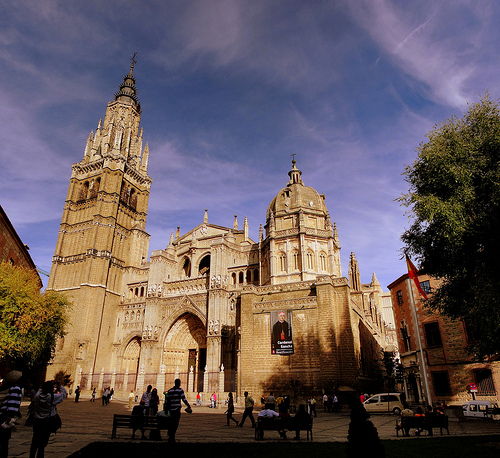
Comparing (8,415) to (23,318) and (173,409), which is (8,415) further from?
(23,318)

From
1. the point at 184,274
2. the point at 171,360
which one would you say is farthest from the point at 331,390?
the point at 184,274

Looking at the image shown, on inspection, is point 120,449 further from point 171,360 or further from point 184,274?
point 184,274

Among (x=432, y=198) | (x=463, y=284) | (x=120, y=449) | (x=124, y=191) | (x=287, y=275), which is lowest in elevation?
(x=120, y=449)

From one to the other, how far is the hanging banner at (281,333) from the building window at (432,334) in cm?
908

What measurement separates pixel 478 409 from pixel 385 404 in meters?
4.37

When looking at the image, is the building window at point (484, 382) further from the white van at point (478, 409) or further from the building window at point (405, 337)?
the building window at point (405, 337)

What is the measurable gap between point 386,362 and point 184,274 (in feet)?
77.1

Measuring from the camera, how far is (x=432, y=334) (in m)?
22.7

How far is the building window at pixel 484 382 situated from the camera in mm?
19578

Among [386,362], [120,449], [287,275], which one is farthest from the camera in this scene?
[287,275]

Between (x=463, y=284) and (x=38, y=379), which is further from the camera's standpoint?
(x=38, y=379)

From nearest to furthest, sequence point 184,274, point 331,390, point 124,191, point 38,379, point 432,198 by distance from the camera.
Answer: point 432,198, point 331,390, point 38,379, point 184,274, point 124,191

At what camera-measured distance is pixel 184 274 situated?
41344 millimetres

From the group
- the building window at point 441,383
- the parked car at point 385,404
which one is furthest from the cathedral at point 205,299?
the building window at point 441,383
